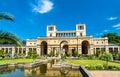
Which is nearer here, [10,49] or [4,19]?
[4,19]

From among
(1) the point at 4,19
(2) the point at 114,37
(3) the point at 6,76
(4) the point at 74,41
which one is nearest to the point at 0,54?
(4) the point at 74,41

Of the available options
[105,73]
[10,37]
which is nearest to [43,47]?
Result: [105,73]

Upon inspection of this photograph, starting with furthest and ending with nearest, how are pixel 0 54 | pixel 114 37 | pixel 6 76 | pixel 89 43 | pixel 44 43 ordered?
pixel 114 37 < pixel 44 43 < pixel 89 43 < pixel 0 54 < pixel 6 76

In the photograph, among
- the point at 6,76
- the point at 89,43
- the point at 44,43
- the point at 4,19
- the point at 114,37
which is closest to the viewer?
the point at 4,19

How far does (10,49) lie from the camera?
74812 mm

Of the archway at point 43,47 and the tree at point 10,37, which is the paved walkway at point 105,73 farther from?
the archway at point 43,47

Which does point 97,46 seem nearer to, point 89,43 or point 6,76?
point 89,43

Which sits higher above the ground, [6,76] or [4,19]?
[4,19]

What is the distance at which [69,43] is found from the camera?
224 feet

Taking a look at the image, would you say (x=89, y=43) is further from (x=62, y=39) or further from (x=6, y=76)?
(x=6, y=76)

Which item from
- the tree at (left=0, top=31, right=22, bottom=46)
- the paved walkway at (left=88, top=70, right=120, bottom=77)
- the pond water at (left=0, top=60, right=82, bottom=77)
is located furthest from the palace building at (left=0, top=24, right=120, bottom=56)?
the tree at (left=0, top=31, right=22, bottom=46)

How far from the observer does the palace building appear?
67.4 metres

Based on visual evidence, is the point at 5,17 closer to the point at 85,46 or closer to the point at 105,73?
the point at 105,73

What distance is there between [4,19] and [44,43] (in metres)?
61.4
